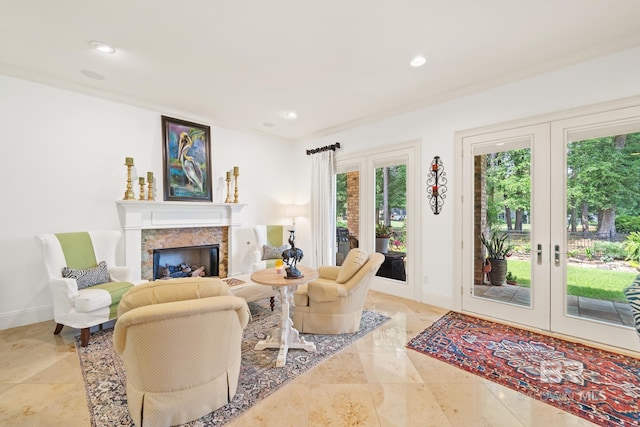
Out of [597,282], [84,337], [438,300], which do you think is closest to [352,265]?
[438,300]

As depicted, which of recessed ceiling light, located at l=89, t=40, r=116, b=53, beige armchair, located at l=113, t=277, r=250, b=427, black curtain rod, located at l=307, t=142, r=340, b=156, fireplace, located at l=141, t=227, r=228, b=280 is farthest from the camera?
black curtain rod, located at l=307, t=142, r=340, b=156

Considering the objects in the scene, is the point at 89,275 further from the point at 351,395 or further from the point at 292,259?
the point at 351,395

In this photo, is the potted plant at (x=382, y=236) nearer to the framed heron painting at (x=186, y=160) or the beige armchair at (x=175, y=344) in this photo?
the framed heron painting at (x=186, y=160)

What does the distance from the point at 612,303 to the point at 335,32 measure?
3867mm

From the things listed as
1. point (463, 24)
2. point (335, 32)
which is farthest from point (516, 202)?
point (335, 32)

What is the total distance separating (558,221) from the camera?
304 cm

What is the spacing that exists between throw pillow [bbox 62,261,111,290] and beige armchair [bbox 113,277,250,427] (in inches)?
75.7

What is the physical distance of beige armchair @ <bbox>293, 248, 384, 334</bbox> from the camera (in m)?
3.02

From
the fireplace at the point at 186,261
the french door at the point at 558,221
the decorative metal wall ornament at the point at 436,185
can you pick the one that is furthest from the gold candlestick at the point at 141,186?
the french door at the point at 558,221

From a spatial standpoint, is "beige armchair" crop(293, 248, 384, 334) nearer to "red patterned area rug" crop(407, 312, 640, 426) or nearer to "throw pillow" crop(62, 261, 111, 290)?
"red patterned area rug" crop(407, 312, 640, 426)

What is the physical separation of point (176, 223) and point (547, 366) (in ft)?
16.1

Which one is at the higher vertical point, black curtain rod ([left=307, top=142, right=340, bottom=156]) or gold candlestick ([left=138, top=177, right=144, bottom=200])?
black curtain rod ([left=307, top=142, right=340, bottom=156])

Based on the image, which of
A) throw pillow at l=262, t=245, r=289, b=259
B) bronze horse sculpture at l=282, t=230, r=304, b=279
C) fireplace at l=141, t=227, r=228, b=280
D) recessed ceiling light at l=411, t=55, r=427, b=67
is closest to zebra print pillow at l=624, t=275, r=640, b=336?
bronze horse sculpture at l=282, t=230, r=304, b=279

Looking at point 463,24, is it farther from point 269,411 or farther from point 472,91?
point 269,411
